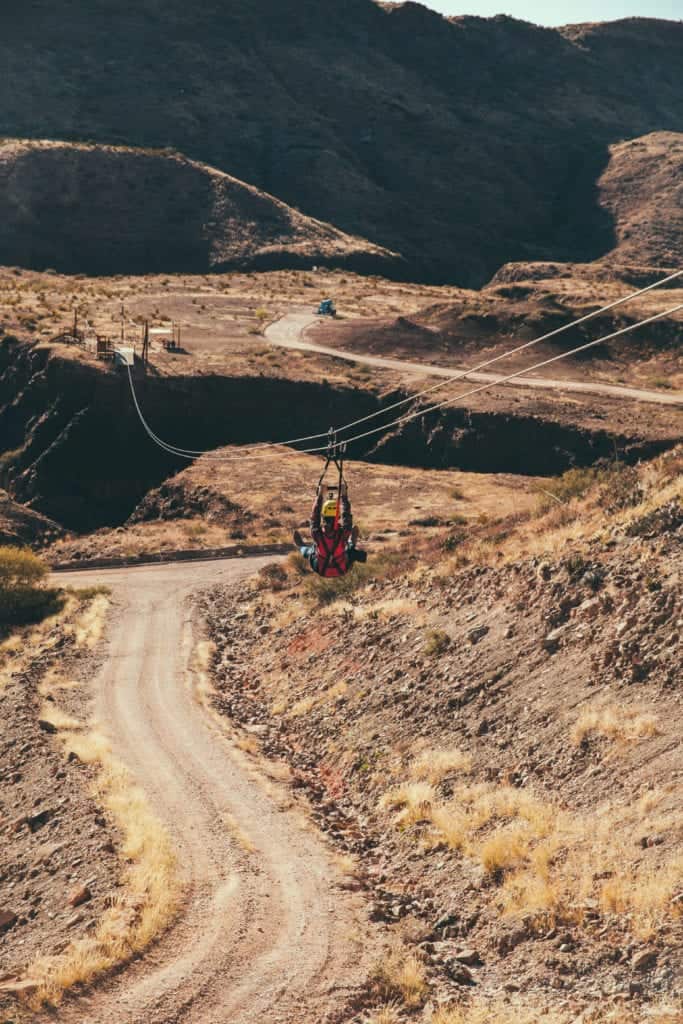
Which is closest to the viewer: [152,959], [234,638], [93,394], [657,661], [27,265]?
[152,959]

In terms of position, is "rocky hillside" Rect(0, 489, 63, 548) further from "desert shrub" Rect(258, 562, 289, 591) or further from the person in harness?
the person in harness

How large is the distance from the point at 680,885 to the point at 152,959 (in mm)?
8251

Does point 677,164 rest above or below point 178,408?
above

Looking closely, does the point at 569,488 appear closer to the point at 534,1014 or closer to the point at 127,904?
the point at 127,904

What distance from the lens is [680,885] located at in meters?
16.7

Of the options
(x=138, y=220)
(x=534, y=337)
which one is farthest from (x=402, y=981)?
(x=138, y=220)

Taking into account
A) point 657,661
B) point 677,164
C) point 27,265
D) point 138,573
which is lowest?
point 138,573

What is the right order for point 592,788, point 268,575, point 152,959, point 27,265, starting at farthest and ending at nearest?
point 27,265 < point 268,575 < point 592,788 < point 152,959

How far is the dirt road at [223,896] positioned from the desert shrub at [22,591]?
457 inches

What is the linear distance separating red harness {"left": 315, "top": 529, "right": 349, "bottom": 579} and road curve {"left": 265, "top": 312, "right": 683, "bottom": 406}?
46202mm

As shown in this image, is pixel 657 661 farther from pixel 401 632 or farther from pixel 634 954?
pixel 401 632

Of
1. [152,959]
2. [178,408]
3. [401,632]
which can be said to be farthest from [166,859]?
[178,408]

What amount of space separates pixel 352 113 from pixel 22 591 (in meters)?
140

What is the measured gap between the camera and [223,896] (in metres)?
20.4
